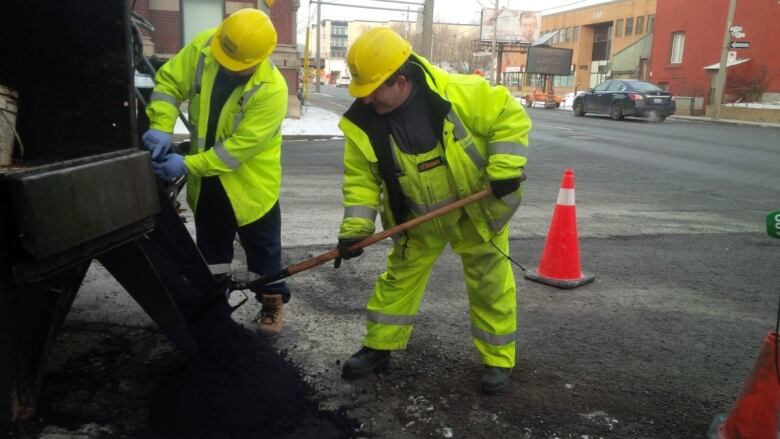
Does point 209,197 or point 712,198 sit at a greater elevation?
point 209,197

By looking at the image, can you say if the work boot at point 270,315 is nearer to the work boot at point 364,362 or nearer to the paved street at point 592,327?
the paved street at point 592,327

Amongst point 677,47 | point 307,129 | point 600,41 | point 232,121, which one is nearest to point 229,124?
point 232,121

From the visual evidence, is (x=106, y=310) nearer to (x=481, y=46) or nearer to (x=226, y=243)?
(x=226, y=243)

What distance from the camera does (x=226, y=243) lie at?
11.8 ft

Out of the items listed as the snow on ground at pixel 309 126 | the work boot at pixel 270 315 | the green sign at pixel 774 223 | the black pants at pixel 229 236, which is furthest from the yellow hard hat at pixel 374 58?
the snow on ground at pixel 309 126

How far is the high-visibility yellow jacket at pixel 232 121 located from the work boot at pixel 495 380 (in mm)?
1370

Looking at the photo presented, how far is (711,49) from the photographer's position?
33.2m

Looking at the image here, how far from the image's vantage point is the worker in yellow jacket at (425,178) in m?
2.83

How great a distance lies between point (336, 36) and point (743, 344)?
14182 cm

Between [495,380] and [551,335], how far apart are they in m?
0.83

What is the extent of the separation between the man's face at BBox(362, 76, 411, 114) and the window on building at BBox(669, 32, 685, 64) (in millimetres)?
37565

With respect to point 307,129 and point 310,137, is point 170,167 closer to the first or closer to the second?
point 310,137

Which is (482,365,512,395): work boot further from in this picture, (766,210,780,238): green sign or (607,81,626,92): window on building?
(607,81,626,92): window on building

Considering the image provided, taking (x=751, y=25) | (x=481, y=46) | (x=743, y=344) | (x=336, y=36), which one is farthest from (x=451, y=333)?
(x=336, y=36)
